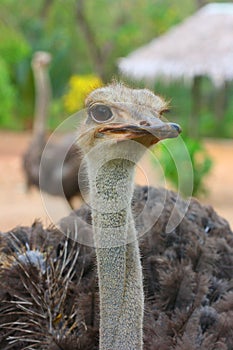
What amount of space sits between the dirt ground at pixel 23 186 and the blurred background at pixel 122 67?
0.02 meters

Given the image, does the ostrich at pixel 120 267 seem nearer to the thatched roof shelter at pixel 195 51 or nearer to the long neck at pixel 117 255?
the long neck at pixel 117 255

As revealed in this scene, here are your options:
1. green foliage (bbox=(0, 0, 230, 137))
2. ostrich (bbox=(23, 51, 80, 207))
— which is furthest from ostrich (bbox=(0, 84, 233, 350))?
green foliage (bbox=(0, 0, 230, 137))

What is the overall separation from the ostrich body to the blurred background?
224 inches

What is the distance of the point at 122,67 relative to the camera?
11.0 metres

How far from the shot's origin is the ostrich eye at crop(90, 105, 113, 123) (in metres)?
1.56

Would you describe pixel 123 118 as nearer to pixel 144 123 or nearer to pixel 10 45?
pixel 144 123

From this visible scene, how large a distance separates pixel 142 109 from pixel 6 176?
36.7ft

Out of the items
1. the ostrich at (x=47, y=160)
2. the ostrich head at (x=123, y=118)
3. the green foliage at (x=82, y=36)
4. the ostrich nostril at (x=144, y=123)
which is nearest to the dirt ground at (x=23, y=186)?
the ostrich at (x=47, y=160)

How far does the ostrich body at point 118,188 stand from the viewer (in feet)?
5.02

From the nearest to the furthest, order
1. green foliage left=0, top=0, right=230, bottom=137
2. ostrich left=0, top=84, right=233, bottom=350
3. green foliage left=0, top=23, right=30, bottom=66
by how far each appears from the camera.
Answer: ostrich left=0, top=84, right=233, bottom=350 → green foliage left=0, top=23, right=30, bottom=66 → green foliage left=0, top=0, right=230, bottom=137

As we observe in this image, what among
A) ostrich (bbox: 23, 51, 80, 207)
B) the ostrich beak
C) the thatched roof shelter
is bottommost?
the ostrich beak

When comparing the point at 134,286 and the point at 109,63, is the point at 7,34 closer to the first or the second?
the point at 109,63

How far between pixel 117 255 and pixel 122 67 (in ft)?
30.9

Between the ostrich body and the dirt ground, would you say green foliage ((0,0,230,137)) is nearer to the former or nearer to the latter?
the dirt ground
